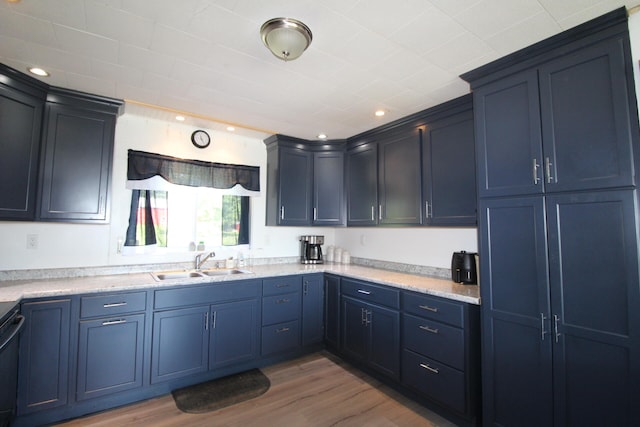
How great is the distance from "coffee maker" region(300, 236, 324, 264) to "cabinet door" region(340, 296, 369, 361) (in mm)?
841

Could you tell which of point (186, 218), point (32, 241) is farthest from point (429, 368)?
point (32, 241)

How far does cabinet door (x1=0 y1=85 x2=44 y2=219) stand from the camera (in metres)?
2.07

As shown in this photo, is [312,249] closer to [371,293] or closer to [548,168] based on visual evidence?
[371,293]

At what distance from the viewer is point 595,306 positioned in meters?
1.53

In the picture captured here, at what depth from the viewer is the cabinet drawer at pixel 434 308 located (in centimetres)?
208

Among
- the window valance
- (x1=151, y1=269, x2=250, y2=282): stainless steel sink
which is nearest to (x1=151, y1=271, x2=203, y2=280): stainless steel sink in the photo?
(x1=151, y1=269, x2=250, y2=282): stainless steel sink

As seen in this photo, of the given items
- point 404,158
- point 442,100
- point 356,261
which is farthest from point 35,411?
point 442,100

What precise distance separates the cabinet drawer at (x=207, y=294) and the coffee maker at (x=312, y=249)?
3.28ft

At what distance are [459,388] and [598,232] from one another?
Result: 1311 mm

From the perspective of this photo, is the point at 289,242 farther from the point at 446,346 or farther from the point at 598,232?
the point at 598,232

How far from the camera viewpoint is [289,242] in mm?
3859

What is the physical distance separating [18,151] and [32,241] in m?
0.77

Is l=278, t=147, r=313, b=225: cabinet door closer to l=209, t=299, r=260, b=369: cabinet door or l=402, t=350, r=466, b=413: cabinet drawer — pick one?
l=209, t=299, r=260, b=369: cabinet door

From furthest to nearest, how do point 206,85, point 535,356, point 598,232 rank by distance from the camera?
point 206,85, point 535,356, point 598,232
